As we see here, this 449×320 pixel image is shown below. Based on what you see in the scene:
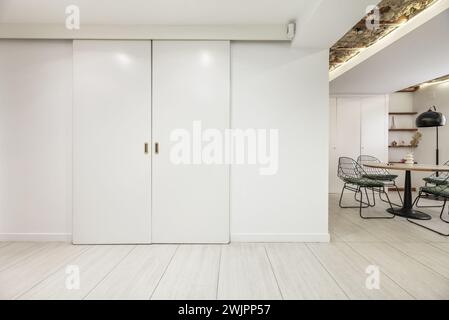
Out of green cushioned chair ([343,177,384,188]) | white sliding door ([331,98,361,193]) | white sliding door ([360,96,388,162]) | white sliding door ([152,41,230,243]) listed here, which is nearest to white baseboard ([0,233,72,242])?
white sliding door ([152,41,230,243])

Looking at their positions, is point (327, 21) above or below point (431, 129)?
above

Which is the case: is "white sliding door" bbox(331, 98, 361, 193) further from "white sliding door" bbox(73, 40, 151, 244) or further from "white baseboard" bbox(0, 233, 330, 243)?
"white sliding door" bbox(73, 40, 151, 244)

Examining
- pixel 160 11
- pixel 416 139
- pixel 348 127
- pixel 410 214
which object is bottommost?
pixel 410 214

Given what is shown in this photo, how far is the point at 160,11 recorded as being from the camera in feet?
7.46

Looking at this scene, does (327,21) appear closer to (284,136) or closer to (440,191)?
(284,136)

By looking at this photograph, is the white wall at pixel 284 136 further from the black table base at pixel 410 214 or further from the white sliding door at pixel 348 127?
the white sliding door at pixel 348 127

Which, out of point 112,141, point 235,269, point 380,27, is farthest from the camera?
point 380,27

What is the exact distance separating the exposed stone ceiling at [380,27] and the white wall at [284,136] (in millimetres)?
838

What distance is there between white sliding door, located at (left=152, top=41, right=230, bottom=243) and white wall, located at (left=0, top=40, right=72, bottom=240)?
1058 millimetres

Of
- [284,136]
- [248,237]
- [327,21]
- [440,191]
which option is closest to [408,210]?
[440,191]

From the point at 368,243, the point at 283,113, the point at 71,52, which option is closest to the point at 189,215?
the point at 283,113

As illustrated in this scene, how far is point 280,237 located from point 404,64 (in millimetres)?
3493
